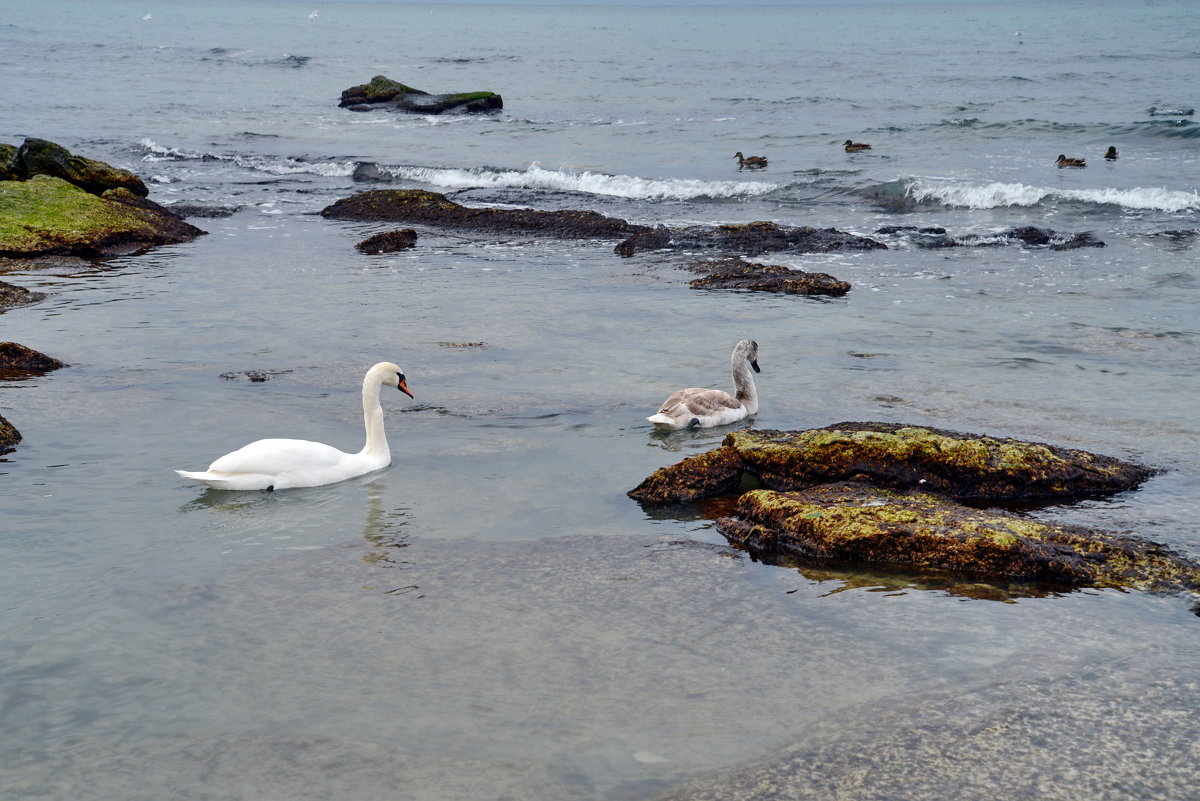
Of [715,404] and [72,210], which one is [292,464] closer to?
[715,404]

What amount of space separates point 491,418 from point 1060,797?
654 cm

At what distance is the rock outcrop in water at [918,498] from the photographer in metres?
6.62

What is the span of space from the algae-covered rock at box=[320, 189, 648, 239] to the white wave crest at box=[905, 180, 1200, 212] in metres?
7.46

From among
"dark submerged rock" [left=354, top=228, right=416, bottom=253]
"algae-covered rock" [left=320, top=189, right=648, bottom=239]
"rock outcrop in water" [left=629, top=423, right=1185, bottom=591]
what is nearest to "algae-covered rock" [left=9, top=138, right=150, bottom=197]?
"algae-covered rock" [left=320, top=189, right=648, bottom=239]

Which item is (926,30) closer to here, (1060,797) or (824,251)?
(824,251)

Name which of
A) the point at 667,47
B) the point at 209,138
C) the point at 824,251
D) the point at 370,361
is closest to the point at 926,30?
the point at 667,47

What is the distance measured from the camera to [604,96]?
53.7m

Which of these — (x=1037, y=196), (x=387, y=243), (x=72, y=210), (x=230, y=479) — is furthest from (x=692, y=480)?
(x=1037, y=196)

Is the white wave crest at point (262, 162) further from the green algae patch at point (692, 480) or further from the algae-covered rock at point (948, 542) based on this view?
the algae-covered rock at point (948, 542)

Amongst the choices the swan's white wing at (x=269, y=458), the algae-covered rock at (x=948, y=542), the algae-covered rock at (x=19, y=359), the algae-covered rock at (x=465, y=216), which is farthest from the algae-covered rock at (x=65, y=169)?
the algae-covered rock at (x=948, y=542)

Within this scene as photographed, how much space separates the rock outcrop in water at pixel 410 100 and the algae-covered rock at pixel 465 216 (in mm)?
24808

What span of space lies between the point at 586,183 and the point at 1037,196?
33.6ft

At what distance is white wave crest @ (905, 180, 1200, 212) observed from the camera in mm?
23047

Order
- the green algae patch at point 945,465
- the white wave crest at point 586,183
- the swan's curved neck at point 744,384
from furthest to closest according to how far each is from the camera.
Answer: the white wave crest at point 586,183 < the swan's curved neck at point 744,384 < the green algae patch at point 945,465
